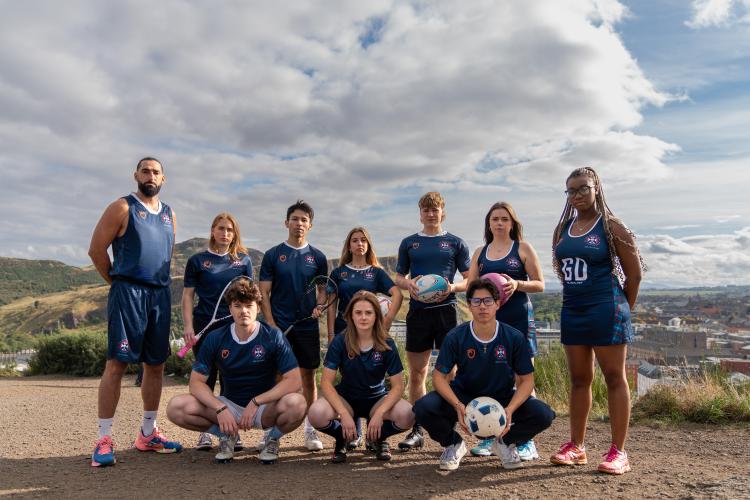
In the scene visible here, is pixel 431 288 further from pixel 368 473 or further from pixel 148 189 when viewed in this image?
pixel 148 189

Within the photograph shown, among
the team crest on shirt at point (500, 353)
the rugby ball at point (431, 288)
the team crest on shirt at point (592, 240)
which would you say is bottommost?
the team crest on shirt at point (500, 353)

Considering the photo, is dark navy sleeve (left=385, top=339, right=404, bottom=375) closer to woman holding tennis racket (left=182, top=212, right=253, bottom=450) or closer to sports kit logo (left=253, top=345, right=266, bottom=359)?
sports kit logo (left=253, top=345, right=266, bottom=359)

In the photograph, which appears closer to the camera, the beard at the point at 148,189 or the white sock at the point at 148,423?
the beard at the point at 148,189

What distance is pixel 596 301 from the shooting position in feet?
14.7

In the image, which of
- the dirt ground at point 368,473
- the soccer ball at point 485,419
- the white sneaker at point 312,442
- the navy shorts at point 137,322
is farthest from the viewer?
the white sneaker at point 312,442

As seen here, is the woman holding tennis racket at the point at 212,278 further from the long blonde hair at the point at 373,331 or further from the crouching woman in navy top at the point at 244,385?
the long blonde hair at the point at 373,331

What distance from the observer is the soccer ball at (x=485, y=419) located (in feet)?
14.2

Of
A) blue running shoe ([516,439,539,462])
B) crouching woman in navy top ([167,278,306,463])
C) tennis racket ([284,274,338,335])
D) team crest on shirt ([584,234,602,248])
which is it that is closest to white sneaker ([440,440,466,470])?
blue running shoe ([516,439,539,462])

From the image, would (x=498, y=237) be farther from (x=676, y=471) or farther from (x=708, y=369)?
(x=708, y=369)

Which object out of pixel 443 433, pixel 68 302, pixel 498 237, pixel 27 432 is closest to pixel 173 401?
pixel 443 433

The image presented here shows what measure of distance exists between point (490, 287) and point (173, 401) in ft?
9.87

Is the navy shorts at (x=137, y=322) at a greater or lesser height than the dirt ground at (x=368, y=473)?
greater

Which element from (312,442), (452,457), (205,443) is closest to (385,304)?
(312,442)

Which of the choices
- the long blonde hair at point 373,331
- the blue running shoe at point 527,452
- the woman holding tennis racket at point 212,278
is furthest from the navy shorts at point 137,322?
the blue running shoe at point 527,452
